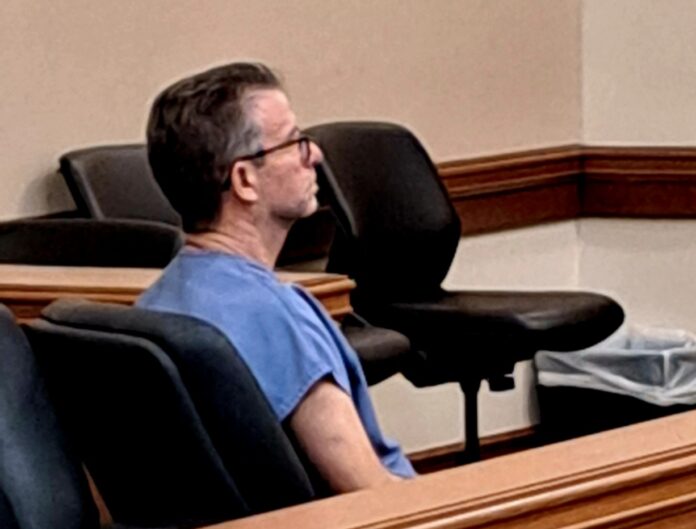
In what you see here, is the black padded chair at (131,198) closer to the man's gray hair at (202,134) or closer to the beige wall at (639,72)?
the man's gray hair at (202,134)

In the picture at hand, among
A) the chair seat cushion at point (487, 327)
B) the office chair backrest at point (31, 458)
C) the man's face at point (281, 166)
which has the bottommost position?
the chair seat cushion at point (487, 327)

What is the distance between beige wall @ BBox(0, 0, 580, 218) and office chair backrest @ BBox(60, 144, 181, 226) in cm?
14

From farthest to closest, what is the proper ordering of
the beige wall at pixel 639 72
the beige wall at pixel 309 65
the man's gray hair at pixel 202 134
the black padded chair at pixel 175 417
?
the beige wall at pixel 639 72
the beige wall at pixel 309 65
the man's gray hair at pixel 202 134
the black padded chair at pixel 175 417

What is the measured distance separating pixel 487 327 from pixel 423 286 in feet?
0.89

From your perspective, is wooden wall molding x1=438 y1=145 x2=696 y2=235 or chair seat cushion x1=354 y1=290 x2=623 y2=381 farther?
wooden wall molding x1=438 y1=145 x2=696 y2=235

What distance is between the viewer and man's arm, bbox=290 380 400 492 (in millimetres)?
1939

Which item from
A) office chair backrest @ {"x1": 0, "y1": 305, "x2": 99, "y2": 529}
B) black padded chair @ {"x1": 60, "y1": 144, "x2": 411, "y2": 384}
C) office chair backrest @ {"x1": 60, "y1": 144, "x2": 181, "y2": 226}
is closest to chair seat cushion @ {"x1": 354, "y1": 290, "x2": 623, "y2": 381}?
black padded chair @ {"x1": 60, "y1": 144, "x2": 411, "y2": 384}

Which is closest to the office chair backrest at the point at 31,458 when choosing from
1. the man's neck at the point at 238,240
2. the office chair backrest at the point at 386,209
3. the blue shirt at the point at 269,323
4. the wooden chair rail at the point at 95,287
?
the blue shirt at the point at 269,323

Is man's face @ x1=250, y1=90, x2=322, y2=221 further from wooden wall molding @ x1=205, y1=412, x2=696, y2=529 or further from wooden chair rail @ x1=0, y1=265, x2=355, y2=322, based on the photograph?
wooden wall molding @ x1=205, y1=412, x2=696, y2=529

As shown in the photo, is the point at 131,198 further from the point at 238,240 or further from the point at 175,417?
the point at 175,417

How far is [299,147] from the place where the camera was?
226 centimetres

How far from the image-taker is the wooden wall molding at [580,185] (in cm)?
464

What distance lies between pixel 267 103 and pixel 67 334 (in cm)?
50

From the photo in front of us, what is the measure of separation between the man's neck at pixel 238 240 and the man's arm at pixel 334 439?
28 centimetres
